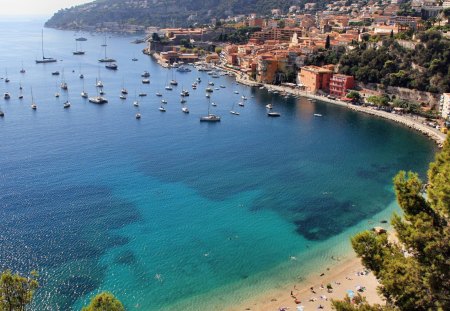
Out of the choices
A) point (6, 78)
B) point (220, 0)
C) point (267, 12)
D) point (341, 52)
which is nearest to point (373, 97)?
point (341, 52)

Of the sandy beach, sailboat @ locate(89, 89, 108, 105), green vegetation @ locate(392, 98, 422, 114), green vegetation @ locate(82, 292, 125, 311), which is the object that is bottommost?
the sandy beach

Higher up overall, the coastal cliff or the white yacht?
the coastal cliff

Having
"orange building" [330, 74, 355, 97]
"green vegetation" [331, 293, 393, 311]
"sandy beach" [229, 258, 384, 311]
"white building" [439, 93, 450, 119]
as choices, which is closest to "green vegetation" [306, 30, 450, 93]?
"orange building" [330, 74, 355, 97]

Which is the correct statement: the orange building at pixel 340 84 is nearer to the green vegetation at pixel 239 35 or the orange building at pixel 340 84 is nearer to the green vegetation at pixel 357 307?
the green vegetation at pixel 239 35

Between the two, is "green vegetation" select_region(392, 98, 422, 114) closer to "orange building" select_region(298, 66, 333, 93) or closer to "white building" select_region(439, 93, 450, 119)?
"white building" select_region(439, 93, 450, 119)

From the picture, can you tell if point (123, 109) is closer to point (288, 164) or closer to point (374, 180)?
point (288, 164)
